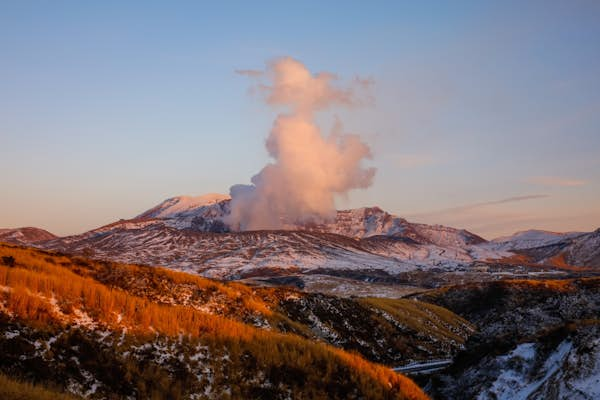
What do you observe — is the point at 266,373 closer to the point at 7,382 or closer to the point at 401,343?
the point at 7,382

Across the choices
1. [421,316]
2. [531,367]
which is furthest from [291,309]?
[531,367]

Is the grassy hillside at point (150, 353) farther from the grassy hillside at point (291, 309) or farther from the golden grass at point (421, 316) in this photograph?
the golden grass at point (421, 316)

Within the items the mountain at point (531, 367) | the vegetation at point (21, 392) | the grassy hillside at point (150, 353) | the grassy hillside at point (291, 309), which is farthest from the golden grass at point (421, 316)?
the vegetation at point (21, 392)

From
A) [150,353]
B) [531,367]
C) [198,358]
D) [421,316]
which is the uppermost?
[150,353]

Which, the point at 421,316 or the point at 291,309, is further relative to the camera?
the point at 421,316

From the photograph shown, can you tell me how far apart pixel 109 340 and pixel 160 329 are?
5.32 ft

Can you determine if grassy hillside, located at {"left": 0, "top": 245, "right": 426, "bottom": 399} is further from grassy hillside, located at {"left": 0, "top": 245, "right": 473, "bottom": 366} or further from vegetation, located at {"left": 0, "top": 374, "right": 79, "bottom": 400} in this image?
grassy hillside, located at {"left": 0, "top": 245, "right": 473, "bottom": 366}

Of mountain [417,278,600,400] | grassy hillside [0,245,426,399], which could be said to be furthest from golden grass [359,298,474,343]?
grassy hillside [0,245,426,399]

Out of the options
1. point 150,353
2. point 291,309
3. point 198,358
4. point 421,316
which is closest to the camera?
point 150,353

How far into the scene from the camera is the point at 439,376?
79.0ft

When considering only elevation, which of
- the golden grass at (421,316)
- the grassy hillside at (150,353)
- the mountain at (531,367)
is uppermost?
the grassy hillside at (150,353)

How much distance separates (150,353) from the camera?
1412 centimetres

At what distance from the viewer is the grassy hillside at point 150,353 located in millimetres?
12523

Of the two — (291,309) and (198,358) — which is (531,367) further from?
(291,309)
